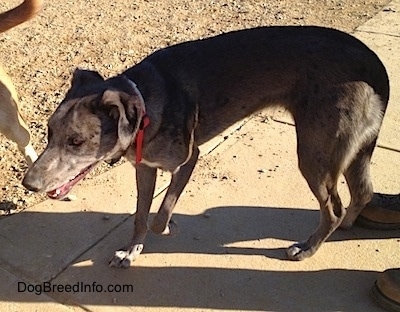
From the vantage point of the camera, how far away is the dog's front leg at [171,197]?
312 cm

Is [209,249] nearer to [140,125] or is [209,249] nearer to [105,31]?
[140,125]

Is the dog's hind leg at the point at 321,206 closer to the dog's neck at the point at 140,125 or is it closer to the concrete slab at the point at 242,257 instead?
the concrete slab at the point at 242,257

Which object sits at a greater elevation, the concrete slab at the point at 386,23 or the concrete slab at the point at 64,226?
the concrete slab at the point at 64,226

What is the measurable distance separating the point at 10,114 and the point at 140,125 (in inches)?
41.2

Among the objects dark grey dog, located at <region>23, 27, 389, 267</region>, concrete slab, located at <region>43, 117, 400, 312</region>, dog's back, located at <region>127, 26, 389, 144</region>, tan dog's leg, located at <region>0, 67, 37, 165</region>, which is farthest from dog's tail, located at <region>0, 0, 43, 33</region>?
concrete slab, located at <region>43, 117, 400, 312</region>

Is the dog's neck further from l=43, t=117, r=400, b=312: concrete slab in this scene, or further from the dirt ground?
the dirt ground

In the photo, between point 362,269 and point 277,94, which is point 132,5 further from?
point 362,269

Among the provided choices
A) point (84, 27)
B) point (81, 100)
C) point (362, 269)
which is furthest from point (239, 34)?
point (84, 27)

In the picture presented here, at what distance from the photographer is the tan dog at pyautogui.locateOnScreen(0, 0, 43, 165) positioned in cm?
309

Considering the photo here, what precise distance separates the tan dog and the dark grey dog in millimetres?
526

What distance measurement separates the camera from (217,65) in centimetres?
305

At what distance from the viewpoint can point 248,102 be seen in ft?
10.3

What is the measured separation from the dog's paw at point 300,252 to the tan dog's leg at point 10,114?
1.67 m

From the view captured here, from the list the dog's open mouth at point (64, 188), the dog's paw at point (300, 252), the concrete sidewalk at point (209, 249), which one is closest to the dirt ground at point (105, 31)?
the concrete sidewalk at point (209, 249)
